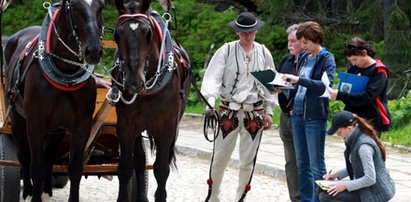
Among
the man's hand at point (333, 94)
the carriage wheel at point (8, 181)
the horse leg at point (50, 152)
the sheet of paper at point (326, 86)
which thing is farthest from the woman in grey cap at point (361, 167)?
the carriage wheel at point (8, 181)

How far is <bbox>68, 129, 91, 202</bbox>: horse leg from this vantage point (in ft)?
29.5

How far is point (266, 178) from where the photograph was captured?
13.3m

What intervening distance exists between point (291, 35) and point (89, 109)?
249 centimetres

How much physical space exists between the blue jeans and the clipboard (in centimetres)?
45

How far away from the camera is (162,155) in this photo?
886cm

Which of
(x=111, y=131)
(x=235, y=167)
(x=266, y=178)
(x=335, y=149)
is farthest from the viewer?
(x=335, y=149)

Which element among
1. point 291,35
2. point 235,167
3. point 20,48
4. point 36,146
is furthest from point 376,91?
point 235,167

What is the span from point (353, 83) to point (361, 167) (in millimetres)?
1005

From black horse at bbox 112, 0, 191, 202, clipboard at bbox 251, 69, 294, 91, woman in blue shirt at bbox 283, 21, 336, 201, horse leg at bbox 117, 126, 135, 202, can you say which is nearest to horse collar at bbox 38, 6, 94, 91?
black horse at bbox 112, 0, 191, 202

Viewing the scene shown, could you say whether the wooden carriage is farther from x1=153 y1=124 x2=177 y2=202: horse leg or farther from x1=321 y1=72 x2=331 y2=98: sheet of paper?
x1=321 y1=72 x2=331 y2=98: sheet of paper

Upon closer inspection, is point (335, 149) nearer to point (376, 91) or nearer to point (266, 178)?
point (266, 178)

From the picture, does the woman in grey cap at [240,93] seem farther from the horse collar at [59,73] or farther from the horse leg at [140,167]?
the horse collar at [59,73]

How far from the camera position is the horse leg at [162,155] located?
8844 mm

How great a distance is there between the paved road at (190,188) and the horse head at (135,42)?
271cm
